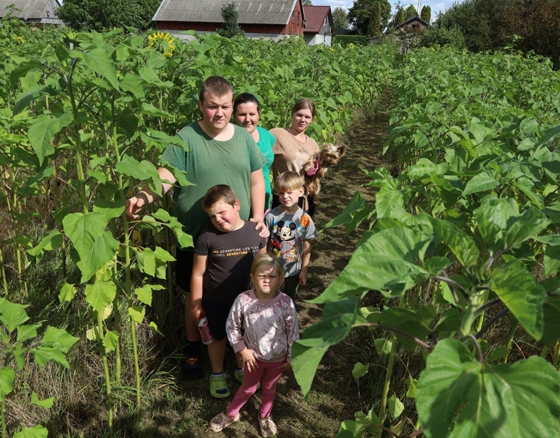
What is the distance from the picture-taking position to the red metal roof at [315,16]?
5519 centimetres

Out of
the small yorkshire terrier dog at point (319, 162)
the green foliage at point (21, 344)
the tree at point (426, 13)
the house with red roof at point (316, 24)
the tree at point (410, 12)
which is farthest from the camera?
the tree at point (410, 12)

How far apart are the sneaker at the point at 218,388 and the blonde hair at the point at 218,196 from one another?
102 centimetres

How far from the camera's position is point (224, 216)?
2.75 m

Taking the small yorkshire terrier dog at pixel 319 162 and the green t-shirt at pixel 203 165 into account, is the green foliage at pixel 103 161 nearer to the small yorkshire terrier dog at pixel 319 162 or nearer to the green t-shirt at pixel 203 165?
the green t-shirt at pixel 203 165

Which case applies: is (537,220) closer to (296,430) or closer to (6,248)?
(296,430)

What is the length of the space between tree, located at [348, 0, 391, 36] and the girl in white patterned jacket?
52664 millimetres

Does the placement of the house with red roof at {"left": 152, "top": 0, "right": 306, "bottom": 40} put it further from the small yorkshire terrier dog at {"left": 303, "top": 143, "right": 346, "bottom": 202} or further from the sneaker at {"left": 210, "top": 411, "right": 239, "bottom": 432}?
the sneaker at {"left": 210, "top": 411, "right": 239, "bottom": 432}

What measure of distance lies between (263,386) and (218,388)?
1.15ft

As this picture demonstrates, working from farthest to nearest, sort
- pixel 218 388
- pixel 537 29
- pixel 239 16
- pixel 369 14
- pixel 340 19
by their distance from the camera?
pixel 340 19 < pixel 369 14 < pixel 239 16 < pixel 537 29 < pixel 218 388

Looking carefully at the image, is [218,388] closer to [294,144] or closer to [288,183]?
[288,183]

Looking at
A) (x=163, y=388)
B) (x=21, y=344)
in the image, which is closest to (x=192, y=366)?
(x=163, y=388)

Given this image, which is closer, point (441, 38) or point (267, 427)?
point (267, 427)

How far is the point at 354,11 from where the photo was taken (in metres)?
76.2

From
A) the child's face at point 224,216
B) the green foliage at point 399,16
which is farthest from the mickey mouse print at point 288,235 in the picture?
the green foliage at point 399,16
